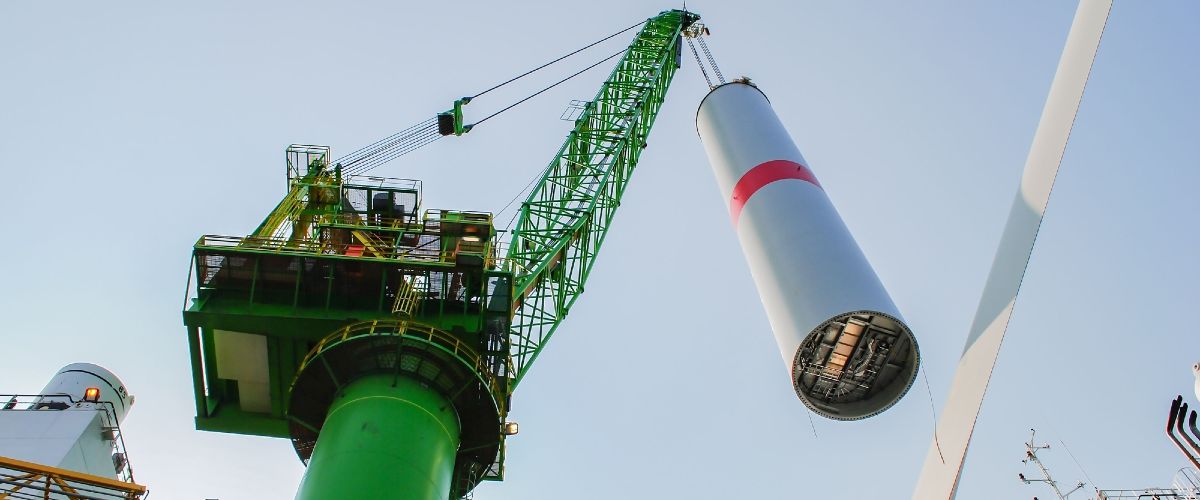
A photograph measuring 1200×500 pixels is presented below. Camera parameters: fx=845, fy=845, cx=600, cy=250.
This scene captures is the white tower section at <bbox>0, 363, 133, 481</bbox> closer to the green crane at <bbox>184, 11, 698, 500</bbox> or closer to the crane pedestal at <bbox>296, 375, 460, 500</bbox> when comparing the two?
the green crane at <bbox>184, 11, 698, 500</bbox>

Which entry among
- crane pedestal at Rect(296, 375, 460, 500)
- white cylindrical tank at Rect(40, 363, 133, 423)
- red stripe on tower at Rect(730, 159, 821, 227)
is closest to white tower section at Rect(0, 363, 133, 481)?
white cylindrical tank at Rect(40, 363, 133, 423)

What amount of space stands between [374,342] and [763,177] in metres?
11.7

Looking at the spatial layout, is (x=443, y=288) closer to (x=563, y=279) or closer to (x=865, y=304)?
(x=563, y=279)

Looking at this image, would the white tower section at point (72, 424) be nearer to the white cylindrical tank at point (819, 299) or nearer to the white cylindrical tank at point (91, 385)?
the white cylindrical tank at point (91, 385)

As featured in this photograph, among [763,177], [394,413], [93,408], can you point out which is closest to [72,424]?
[93,408]

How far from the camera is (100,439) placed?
31.0 metres

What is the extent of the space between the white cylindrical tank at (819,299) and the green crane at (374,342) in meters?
7.36

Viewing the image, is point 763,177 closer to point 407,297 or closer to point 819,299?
point 819,299

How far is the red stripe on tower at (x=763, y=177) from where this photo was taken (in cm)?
2411

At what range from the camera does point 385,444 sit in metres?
18.2

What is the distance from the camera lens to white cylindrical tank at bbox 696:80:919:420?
62.3 feet

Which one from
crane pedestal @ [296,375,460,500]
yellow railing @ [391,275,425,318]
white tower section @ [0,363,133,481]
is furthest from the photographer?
white tower section @ [0,363,133,481]

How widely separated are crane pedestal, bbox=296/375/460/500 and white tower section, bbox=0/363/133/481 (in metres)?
14.9

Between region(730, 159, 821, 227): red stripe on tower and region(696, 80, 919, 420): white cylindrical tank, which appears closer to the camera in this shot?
region(696, 80, 919, 420): white cylindrical tank
